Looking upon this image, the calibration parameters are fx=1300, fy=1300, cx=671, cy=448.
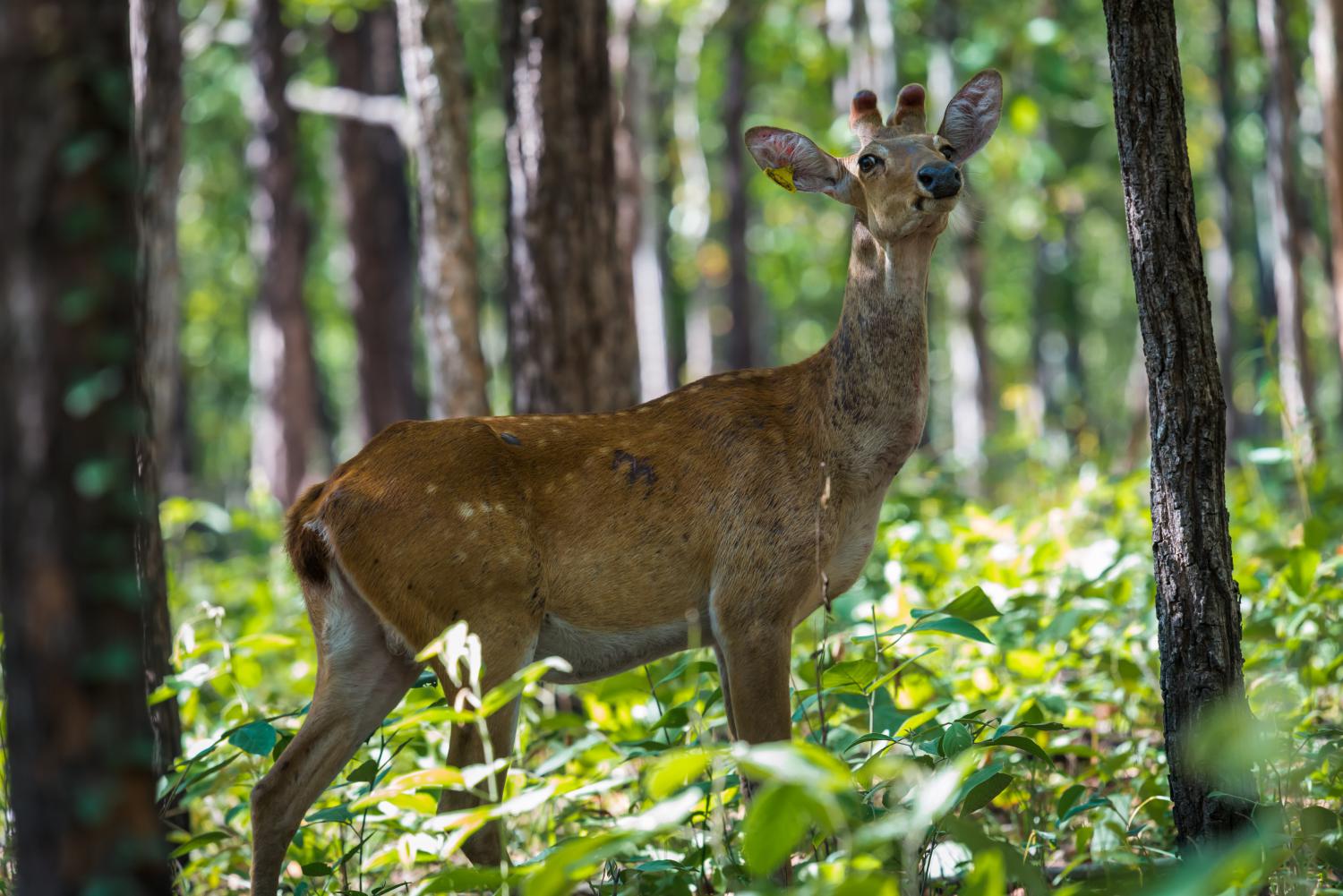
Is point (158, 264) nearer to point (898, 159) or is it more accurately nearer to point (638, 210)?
point (898, 159)

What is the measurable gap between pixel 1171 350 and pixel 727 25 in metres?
17.3

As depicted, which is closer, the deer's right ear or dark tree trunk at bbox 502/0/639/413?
the deer's right ear

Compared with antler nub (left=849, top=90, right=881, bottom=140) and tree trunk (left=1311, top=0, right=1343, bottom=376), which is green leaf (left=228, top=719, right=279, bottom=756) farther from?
tree trunk (left=1311, top=0, right=1343, bottom=376)

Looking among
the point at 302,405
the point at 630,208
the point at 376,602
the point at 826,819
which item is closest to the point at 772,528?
the point at 376,602

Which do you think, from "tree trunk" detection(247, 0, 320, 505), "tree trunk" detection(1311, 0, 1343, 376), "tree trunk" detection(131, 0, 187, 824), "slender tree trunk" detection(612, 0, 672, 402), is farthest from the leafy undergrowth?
"tree trunk" detection(247, 0, 320, 505)

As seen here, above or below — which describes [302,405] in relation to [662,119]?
below

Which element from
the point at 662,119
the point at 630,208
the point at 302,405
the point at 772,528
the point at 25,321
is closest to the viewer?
the point at 25,321

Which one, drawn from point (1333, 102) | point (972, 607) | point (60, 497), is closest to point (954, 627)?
point (972, 607)

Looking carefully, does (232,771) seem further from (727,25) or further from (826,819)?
(727,25)

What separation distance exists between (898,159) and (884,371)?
0.81m

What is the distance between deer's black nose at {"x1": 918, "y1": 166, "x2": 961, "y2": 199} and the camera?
4758 millimetres

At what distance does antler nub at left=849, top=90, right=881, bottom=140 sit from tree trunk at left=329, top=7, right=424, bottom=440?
1130 cm

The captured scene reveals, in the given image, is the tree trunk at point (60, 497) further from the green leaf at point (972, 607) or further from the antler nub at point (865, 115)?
the antler nub at point (865, 115)

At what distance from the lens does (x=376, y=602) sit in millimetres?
4469
